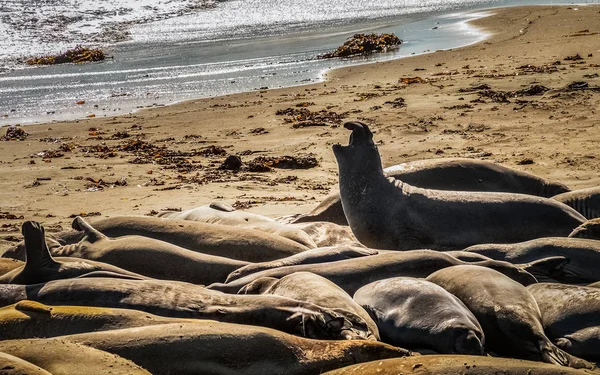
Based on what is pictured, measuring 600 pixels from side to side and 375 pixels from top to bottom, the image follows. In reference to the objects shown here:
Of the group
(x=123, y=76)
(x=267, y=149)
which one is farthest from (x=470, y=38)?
(x=267, y=149)

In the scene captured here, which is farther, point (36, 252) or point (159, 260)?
point (159, 260)

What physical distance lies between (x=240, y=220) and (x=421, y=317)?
10.6 feet

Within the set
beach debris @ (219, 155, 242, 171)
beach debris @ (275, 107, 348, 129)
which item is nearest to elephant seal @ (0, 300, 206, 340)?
beach debris @ (219, 155, 242, 171)

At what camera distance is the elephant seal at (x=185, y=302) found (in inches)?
170

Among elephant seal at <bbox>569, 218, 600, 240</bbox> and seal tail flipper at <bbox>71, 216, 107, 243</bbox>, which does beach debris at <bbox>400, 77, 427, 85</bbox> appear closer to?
elephant seal at <bbox>569, 218, 600, 240</bbox>

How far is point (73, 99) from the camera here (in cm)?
1852

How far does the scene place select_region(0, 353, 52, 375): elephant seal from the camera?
11.2ft

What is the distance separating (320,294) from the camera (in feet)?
15.5

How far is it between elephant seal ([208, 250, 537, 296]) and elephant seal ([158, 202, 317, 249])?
1.14 m

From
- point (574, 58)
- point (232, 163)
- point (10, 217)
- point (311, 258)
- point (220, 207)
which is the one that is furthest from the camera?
point (574, 58)

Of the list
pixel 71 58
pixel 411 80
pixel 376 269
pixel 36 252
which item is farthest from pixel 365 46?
pixel 36 252

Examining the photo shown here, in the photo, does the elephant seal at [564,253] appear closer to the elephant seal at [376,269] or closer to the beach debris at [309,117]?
the elephant seal at [376,269]

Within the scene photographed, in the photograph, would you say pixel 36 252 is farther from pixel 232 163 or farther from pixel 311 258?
pixel 232 163

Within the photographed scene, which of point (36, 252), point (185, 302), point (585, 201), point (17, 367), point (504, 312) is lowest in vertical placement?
point (585, 201)
